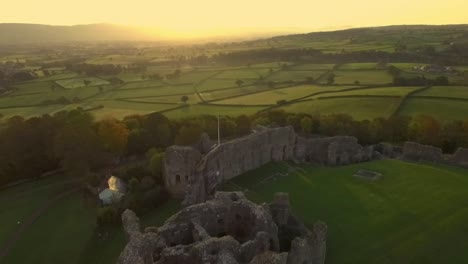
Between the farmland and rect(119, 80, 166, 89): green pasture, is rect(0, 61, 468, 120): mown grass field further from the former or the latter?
the farmland

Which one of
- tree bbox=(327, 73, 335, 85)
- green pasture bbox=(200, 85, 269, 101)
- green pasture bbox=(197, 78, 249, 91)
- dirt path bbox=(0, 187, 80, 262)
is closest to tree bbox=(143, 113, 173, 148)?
dirt path bbox=(0, 187, 80, 262)

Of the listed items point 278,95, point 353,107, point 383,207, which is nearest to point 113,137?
point 383,207

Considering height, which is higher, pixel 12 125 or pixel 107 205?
pixel 12 125

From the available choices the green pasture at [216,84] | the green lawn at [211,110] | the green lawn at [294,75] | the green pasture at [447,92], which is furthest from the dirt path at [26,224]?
the green lawn at [294,75]

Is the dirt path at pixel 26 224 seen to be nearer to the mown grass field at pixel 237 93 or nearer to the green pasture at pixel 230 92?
the mown grass field at pixel 237 93

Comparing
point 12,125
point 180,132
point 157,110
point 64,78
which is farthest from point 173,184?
point 64,78

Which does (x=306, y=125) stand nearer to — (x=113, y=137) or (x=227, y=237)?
(x=113, y=137)

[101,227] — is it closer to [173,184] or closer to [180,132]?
[173,184]
